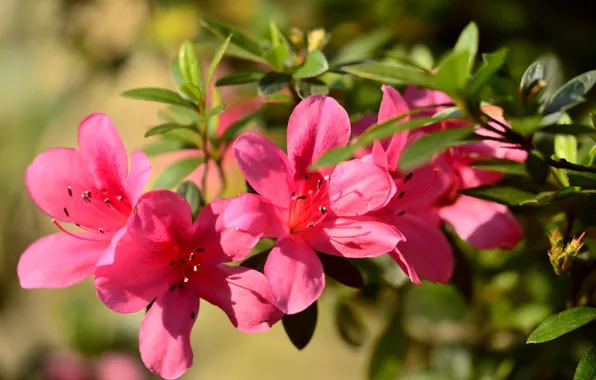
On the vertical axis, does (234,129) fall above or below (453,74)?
below

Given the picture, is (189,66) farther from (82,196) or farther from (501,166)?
(501,166)

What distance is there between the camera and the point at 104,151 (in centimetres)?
81

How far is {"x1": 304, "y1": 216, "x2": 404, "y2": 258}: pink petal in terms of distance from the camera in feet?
2.51

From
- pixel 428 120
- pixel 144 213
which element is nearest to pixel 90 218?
pixel 144 213

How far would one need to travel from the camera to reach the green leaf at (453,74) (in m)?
0.67

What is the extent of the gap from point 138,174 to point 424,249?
337 millimetres

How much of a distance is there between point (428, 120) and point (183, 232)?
0.29 metres

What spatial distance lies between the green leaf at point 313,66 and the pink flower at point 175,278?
199 millimetres

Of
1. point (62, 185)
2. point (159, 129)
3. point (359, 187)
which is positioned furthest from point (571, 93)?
point (62, 185)

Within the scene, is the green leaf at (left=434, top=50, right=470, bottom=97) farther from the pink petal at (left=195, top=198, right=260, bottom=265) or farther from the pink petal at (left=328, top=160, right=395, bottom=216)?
the pink petal at (left=195, top=198, right=260, bottom=265)

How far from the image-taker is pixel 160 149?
95cm

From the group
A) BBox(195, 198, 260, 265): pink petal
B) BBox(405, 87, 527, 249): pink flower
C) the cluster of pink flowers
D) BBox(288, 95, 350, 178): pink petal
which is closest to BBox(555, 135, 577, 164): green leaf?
BBox(405, 87, 527, 249): pink flower

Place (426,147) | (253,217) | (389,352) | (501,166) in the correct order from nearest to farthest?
(426,147) < (253,217) < (501,166) < (389,352)

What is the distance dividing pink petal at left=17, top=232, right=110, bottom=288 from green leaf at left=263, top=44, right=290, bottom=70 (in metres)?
0.30
